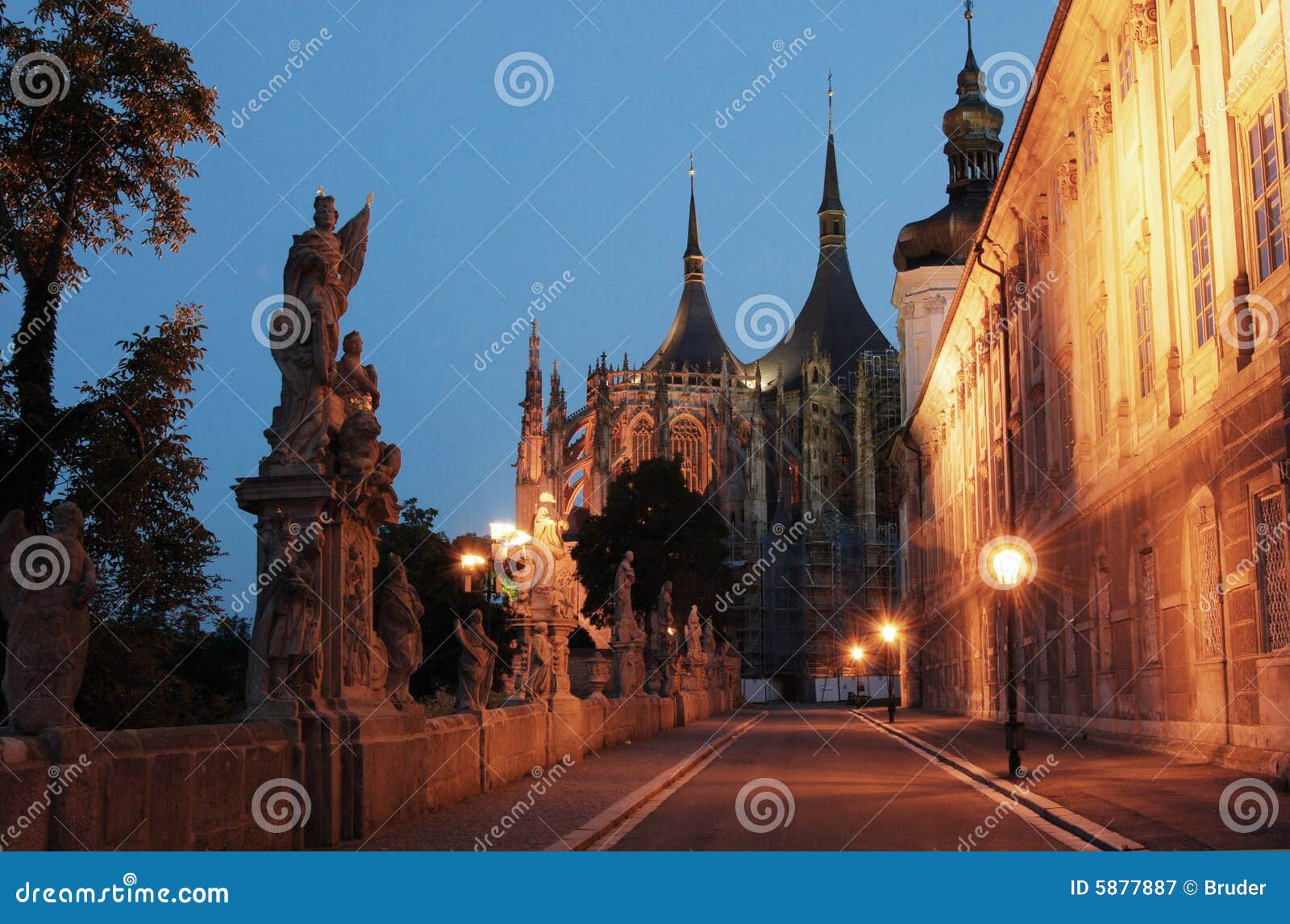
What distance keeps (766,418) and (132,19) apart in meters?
86.7

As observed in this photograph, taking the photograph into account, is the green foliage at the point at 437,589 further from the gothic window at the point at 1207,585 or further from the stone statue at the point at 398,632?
the stone statue at the point at 398,632

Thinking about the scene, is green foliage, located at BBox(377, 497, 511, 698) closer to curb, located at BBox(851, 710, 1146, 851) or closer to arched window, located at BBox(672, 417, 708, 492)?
arched window, located at BBox(672, 417, 708, 492)

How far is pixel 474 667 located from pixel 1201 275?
10.4 meters

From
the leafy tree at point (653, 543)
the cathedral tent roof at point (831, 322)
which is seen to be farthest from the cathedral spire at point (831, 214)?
the leafy tree at point (653, 543)

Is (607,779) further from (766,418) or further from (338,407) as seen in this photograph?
(766,418)

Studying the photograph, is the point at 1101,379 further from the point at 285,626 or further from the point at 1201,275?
the point at 285,626

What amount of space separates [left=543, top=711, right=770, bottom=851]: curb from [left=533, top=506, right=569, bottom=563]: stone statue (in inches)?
147

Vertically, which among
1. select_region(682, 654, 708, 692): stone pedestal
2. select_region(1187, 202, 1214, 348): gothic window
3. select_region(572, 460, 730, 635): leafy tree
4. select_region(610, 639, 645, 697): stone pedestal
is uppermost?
select_region(572, 460, 730, 635): leafy tree

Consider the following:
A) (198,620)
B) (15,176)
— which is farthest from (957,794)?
(15,176)

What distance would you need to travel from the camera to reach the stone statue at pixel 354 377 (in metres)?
11.2

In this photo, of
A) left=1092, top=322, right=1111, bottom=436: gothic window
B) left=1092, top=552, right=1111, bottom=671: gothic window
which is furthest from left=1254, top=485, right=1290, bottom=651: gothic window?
left=1092, top=322, right=1111, bottom=436: gothic window

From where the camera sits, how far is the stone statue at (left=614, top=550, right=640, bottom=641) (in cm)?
2989

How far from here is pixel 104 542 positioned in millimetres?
17266

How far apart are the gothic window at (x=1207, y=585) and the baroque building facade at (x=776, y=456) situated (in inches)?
2420
